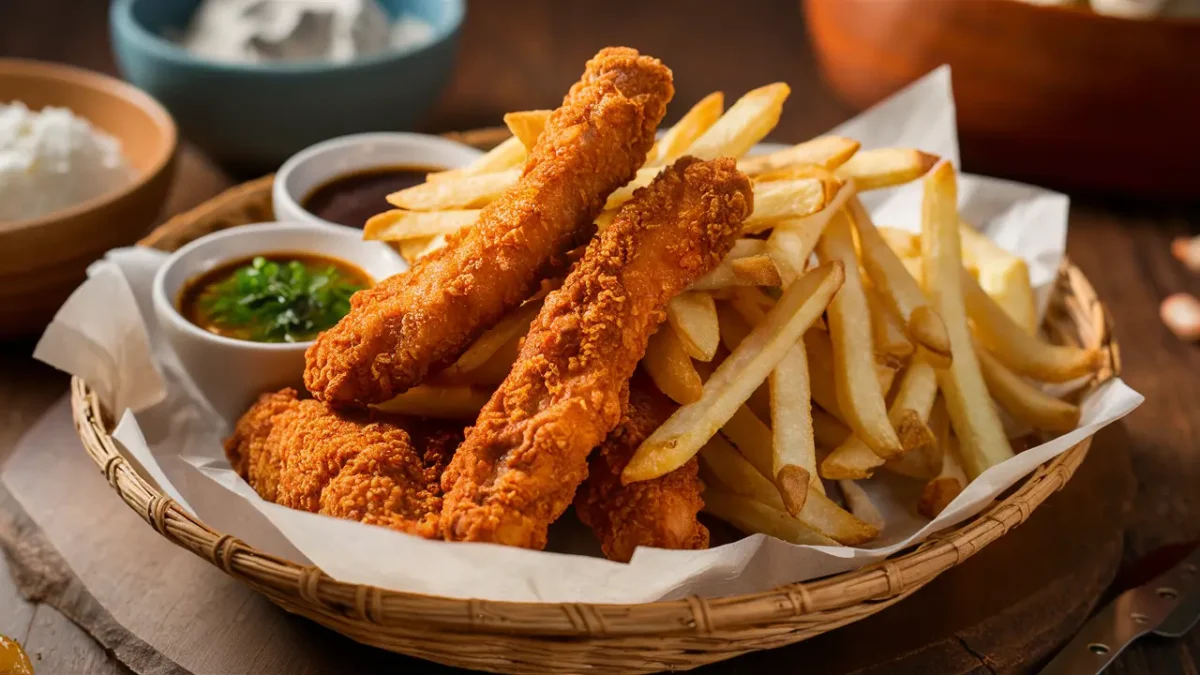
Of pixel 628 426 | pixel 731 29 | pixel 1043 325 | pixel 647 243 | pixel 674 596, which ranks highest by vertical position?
pixel 647 243

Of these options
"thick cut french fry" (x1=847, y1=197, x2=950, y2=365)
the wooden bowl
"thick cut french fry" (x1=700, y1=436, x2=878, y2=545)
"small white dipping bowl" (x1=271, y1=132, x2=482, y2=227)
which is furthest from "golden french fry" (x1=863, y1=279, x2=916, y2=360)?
the wooden bowl

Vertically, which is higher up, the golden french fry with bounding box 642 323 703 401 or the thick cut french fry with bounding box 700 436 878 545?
the golden french fry with bounding box 642 323 703 401

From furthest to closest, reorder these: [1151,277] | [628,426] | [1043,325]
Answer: [1151,277] → [1043,325] → [628,426]

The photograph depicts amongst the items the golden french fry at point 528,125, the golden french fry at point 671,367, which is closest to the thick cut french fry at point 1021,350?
the golden french fry at point 671,367

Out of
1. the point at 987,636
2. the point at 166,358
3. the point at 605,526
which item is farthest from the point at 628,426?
the point at 166,358

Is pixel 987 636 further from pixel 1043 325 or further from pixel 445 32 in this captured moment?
pixel 445 32

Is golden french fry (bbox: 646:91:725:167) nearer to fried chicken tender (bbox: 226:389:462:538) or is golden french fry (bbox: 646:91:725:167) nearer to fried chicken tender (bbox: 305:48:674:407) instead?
fried chicken tender (bbox: 305:48:674:407)

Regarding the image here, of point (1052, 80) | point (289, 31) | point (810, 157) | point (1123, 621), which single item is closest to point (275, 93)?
point (289, 31)
